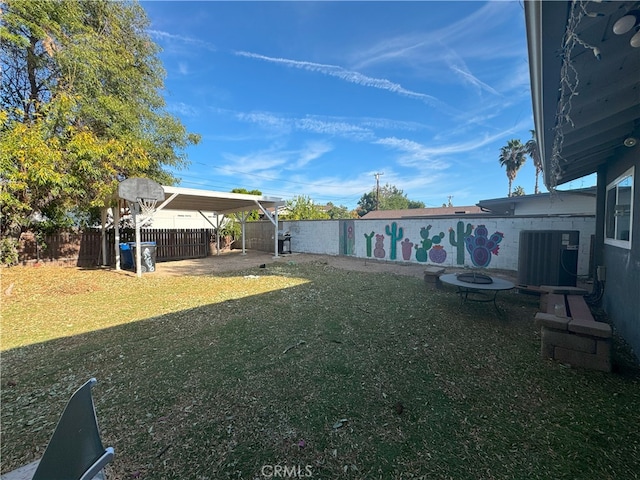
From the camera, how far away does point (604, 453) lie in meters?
1.61

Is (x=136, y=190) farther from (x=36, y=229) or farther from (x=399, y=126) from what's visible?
(x=399, y=126)

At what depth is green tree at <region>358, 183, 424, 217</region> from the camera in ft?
141

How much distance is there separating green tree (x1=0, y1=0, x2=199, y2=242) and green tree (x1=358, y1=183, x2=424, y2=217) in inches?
1422

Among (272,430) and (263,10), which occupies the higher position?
(263,10)

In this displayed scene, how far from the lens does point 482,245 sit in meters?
8.05

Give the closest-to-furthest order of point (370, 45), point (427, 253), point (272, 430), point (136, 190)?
point (272, 430)
point (136, 190)
point (370, 45)
point (427, 253)

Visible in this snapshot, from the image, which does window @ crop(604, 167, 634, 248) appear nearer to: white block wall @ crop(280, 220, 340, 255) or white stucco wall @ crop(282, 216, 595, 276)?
white stucco wall @ crop(282, 216, 595, 276)

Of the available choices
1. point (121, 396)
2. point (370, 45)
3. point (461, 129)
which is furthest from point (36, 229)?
point (461, 129)

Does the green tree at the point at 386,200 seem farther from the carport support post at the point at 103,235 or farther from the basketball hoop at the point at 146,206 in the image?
the basketball hoop at the point at 146,206

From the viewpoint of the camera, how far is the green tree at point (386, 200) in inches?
1697

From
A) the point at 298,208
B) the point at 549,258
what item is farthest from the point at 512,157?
the point at 549,258

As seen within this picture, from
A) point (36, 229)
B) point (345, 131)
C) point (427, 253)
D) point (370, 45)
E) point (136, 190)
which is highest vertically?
point (345, 131)

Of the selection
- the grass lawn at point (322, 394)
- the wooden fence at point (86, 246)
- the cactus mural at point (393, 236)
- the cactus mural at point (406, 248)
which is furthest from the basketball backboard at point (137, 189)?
the cactus mural at point (406, 248)

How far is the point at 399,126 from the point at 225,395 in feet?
61.3
